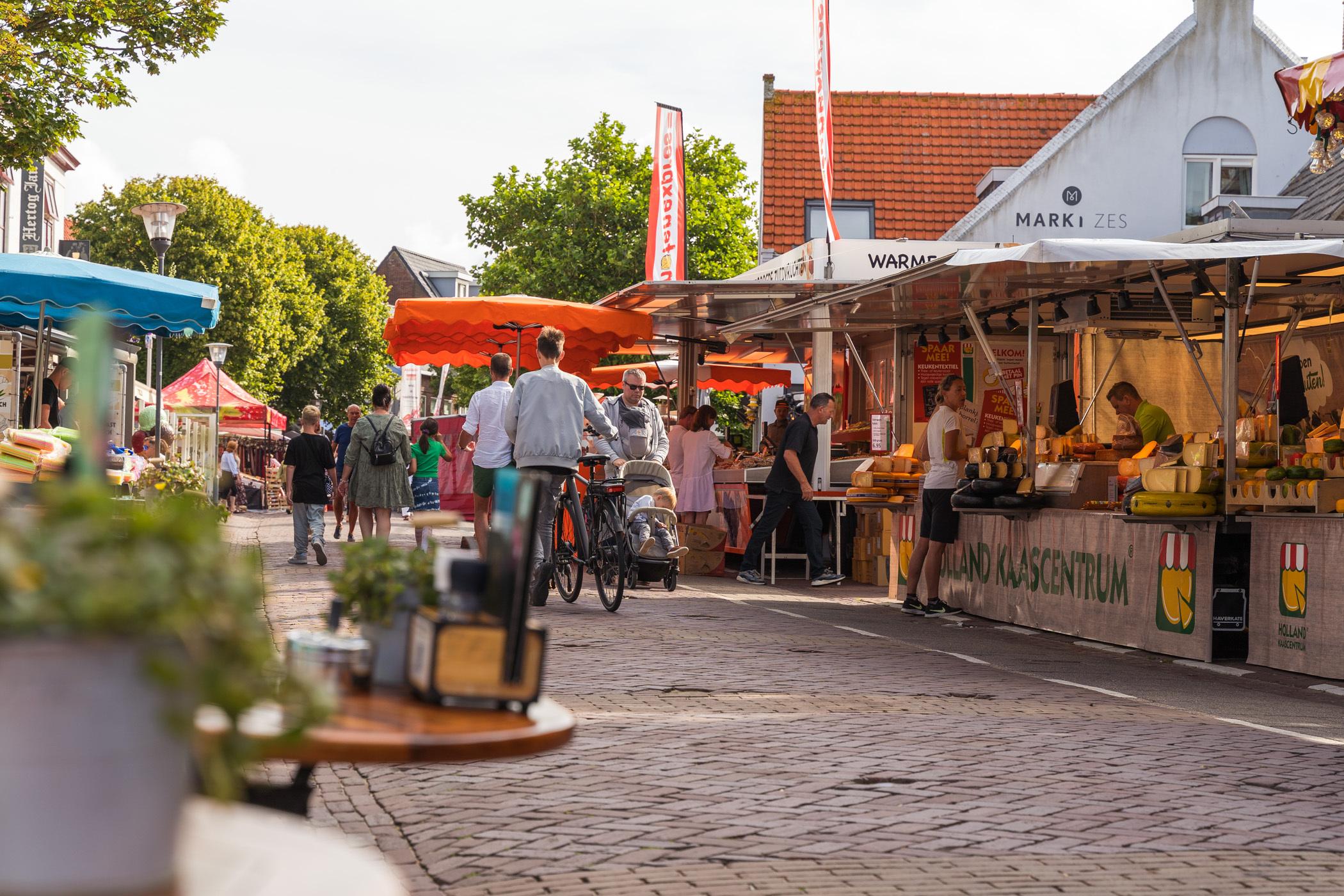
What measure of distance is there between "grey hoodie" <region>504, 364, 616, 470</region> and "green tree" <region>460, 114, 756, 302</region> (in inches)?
1218

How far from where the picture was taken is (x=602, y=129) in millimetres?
45750

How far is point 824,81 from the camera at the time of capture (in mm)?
21797

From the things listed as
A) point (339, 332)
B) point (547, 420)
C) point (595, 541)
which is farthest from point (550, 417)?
point (339, 332)

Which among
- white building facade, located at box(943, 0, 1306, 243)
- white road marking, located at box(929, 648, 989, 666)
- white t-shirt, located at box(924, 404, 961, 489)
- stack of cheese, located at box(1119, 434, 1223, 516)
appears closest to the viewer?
white road marking, located at box(929, 648, 989, 666)

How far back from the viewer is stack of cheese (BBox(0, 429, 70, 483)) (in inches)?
379

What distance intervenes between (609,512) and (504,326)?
449cm

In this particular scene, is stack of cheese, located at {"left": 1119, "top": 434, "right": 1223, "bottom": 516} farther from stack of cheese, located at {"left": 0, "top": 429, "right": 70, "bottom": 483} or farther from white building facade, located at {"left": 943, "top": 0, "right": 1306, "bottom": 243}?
white building facade, located at {"left": 943, "top": 0, "right": 1306, "bottom": 243}

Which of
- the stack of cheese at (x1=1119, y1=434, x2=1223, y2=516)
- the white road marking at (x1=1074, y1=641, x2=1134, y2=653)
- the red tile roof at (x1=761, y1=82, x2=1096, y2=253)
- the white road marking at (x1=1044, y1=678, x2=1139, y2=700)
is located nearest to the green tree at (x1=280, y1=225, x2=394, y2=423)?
Result: the red tile roof at (x1=761, y1=82, x2=1096, y2=253)

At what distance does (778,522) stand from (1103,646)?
5332 mm

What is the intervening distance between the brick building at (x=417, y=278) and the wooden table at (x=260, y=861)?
87151 mm

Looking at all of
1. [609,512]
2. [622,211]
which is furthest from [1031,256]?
[622,211]

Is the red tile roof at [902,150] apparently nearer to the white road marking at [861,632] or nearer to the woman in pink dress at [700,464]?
the woman in pink dress at [700,464]

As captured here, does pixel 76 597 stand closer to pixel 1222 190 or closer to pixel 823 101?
pixel 823 101

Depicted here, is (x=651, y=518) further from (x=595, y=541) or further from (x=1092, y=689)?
(x=1092, y=689)
